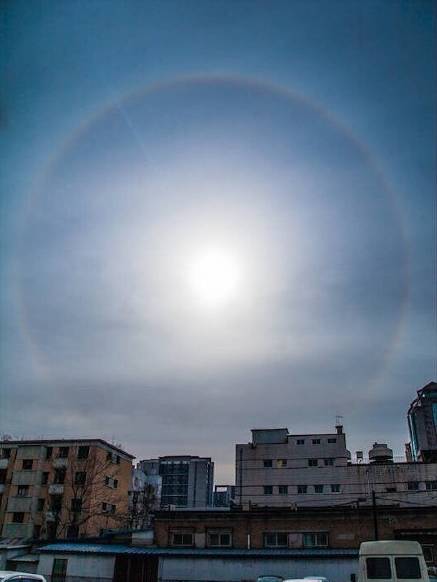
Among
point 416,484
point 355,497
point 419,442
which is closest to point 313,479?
point 355,497

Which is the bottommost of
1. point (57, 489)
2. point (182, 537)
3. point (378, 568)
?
point (378, 568)

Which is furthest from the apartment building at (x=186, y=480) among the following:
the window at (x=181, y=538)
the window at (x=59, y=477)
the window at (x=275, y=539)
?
the window at (x=275, y=539)

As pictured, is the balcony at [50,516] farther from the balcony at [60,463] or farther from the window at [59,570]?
the window at [59,570]

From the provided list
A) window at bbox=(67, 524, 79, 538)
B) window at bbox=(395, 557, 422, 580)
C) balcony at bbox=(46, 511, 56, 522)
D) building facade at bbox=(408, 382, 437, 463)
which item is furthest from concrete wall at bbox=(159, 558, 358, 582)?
building facade at bbox=(408, 382, 437, 463)

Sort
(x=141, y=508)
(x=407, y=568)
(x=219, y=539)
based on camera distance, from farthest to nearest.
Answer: (x=141, y=508)
(x=219, y=539)
(x=407, y=568)

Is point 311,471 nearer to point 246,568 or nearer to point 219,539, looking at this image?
point 219,539

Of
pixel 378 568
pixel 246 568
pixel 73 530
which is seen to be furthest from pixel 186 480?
pixel 378 568

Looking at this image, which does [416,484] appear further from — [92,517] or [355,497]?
[92,517]

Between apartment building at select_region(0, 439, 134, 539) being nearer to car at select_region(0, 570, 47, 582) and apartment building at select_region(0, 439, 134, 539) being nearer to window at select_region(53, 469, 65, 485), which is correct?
window at select_region(53, 469, 65, 485)
